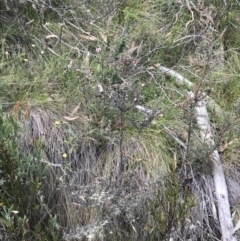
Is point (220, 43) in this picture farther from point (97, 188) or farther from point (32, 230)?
point (32, 230)

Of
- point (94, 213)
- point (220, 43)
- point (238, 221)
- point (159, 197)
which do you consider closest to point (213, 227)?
point (238, 221)

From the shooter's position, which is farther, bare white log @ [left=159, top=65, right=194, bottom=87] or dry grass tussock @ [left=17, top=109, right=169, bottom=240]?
bare white log @ [left=159, top=65, right=194, bottom=87]

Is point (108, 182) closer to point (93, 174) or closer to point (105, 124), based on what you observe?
point (93, 174)

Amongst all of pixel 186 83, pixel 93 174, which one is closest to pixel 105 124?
pixel 93 174

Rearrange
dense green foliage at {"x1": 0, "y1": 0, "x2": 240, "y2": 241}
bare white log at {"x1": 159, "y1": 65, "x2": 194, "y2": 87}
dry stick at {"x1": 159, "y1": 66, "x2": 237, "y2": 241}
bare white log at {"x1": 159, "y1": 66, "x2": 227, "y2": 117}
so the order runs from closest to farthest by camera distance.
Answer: dense green foliage at {"x1": 0, "y1": 0, "x2": 240, "y2": 241}, dry stick at {"x1": 159, "y1": 66, "x2": 237, "y2": 241}, bare white log at {"x1": 159, "y1": 66, "x2": 227, "y2": 117}, bare white log at {"x1": 159, "y1": 65, "x2": 194, "y2": 87}

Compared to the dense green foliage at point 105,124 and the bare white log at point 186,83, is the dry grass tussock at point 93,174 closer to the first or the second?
the dense green foliage at point 105,124

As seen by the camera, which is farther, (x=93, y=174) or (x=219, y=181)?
(x=219, y=181)

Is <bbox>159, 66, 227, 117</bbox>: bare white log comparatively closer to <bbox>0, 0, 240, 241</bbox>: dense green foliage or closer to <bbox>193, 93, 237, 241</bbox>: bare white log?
<bbox>0, 0, 240, 241</bbox>: dense green foliage

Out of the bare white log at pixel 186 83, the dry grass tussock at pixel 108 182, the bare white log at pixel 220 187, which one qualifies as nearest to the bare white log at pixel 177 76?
the bare white log at pixel 186 83

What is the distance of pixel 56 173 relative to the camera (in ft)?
7.66

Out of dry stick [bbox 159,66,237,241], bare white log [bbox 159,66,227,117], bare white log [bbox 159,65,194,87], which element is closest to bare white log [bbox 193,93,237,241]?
dry stick [bbox 159,66,237,241]

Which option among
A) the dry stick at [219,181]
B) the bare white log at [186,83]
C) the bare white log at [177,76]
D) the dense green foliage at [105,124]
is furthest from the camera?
the bare white log at [177,76]

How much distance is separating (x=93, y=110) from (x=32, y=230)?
28.8 inches

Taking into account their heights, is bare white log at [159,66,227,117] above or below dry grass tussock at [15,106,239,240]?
above
